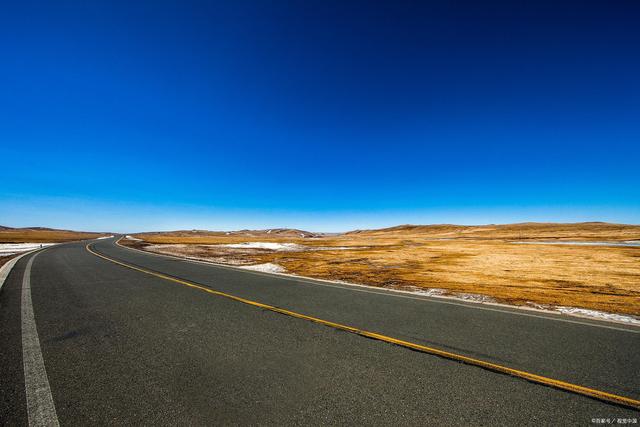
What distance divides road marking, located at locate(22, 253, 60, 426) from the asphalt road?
0.03 metres

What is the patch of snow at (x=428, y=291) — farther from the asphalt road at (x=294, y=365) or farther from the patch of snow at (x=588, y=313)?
the patch of snow at (x=588, y=313)

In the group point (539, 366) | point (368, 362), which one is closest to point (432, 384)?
point (368, 362)

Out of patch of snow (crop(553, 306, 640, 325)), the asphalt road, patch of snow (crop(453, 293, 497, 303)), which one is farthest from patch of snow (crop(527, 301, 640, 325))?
patch of snow (crop(453, 293, 497, 303))

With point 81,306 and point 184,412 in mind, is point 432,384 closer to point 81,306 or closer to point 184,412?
point 184,412

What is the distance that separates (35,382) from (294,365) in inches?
144

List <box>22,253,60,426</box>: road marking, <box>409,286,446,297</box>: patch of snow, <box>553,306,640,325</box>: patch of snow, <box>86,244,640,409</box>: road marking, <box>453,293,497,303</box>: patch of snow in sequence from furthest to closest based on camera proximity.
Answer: <box>409,286,446,297</box>: patch of snow → <box>453,293,497,303</box>: patch of snow → <box>553,306,640,325</box>: patch of snow → <box>86,244,640,409</box>: road marking → <box>22,253,60,426</box>: road marking

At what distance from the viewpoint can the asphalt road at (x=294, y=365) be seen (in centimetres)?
322

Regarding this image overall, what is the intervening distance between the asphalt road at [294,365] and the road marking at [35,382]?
25mm

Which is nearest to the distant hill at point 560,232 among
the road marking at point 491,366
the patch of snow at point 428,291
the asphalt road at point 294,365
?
the patch of snow at point 428,291

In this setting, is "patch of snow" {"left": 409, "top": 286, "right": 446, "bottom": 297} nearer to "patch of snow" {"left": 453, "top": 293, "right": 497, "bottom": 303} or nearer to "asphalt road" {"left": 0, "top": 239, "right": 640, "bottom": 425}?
"patch of snow" {"left": 453, "top": 293, "right": 497, "bottom": 303}

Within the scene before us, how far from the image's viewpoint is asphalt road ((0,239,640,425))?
3.22 m

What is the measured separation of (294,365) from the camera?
439 cm

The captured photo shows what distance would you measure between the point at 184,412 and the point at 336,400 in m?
1.84

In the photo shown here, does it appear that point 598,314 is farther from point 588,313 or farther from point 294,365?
point 294,365
